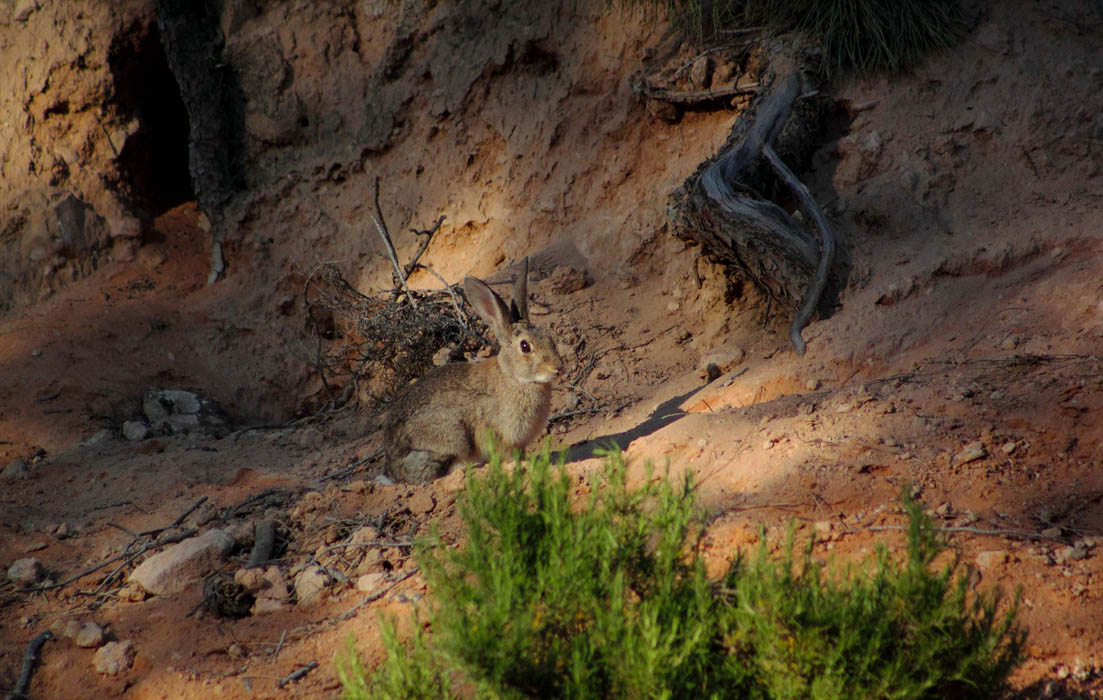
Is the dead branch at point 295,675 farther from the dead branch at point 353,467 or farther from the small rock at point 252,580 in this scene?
the dead branch at point 353,467

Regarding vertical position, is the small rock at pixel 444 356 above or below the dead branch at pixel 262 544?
below

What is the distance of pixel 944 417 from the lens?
4.39 m

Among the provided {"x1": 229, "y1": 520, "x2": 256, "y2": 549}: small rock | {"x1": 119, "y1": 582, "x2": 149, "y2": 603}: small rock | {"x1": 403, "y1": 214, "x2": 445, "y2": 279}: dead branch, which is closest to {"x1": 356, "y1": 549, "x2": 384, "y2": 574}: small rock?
{"x1": 229, "y1": 520, "x2": 256, "y2": 549}: small rock

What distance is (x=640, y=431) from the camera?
5.82m

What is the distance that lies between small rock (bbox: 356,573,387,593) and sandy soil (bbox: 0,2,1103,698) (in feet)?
0.13

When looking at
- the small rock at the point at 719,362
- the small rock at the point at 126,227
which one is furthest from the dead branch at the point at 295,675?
the small rock at the point at 126,227

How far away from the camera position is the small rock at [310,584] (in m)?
4.28

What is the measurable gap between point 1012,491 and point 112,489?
5.69m

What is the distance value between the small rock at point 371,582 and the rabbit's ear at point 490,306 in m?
2.12

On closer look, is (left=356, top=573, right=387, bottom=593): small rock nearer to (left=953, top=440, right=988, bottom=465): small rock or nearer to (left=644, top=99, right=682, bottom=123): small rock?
(left=953, top=440, right=988, bottom=465): small rock

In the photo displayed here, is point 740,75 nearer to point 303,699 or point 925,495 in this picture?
point 925,495

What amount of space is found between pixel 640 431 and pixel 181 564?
287 cm

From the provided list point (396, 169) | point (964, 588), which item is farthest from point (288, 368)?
point (964, 588)

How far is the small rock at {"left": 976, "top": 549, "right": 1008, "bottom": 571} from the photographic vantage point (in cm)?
340
